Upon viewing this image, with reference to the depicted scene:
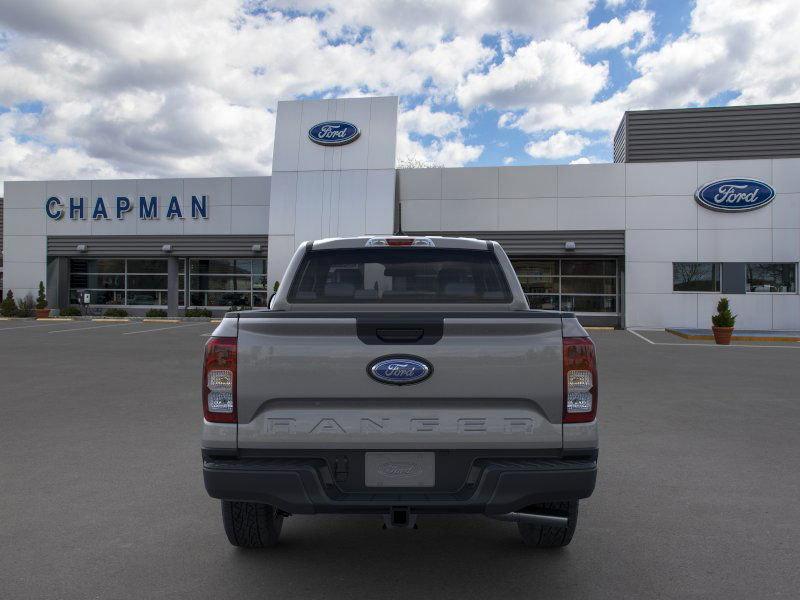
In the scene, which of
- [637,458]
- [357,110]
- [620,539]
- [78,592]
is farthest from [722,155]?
[78,592]

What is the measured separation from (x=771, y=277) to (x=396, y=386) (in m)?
25.6

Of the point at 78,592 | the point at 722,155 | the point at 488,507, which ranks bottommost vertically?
the point at 78,592

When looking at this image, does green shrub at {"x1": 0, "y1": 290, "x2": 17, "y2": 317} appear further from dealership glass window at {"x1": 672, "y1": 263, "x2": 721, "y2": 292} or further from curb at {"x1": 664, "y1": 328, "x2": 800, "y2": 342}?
dealership glass window at {"x1": 672, "y1": 263, "x2": 721, "y2": 292}

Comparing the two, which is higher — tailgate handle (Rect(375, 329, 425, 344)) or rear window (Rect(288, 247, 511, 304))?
rear window (Rect(288, 247, 511, 304))

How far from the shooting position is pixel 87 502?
4730mm

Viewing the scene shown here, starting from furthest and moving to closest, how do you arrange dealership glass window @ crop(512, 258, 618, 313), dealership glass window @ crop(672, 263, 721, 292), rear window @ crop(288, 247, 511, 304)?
dealership glass window @ crop(512, 258, 618, 313) → dealership glass window @ crop(672, 263, 721, 292) → rear window @ crop(288, 247, 511, 304)

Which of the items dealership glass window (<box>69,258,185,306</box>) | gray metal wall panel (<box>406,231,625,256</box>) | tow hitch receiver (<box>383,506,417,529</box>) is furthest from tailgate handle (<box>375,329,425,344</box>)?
dealership glass window (<box>69,258,185,306</box>)

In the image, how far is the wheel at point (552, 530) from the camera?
3545 mm

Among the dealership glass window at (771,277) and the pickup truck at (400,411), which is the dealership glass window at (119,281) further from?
the pickup truck at (400,411)

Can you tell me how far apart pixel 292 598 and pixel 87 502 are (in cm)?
228

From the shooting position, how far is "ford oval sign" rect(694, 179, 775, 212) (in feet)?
79.0

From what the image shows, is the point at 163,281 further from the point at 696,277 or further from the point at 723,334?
the point at 723,334

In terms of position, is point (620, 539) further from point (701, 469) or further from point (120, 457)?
point (120, 457)

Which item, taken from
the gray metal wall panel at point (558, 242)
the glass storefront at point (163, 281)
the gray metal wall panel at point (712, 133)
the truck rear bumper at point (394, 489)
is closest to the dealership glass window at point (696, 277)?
the gray metal wall panel at point (558, 242)
